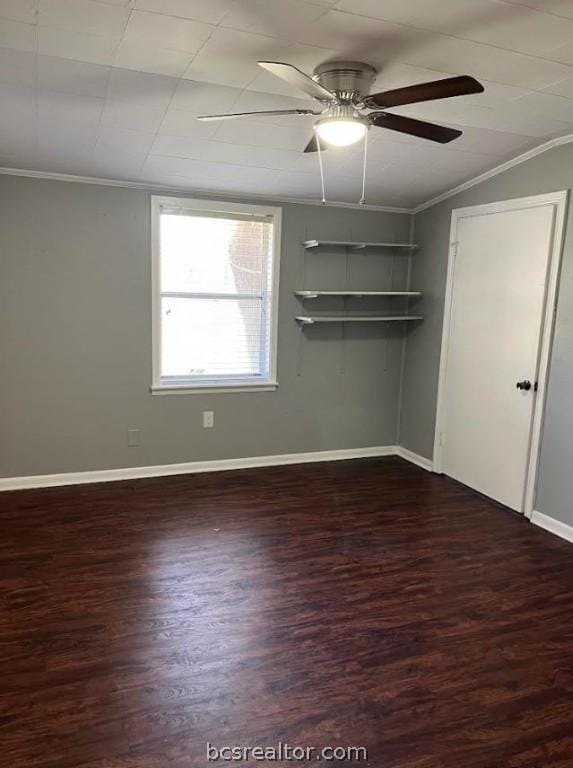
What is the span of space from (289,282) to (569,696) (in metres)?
3.45

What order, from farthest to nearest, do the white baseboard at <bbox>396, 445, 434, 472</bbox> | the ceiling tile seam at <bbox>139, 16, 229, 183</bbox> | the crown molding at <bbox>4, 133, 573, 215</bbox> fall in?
the white baseboard at <bbox>396, 445, 434, 472</bbox>, the crown molding at <bbox>4, 133, 573, 215</bbox>, the ceiling tile seam at <bbox>139, 16, 229, 183</bbox>

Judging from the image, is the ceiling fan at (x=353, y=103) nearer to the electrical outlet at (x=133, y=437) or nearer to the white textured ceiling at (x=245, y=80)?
the white textured ceiling at (x=245, y=80)

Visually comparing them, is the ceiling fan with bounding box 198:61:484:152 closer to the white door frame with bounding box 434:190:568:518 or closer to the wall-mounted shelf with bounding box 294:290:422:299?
the white door frame with bounding box 434:190:568:518

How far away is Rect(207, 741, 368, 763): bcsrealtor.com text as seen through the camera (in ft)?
5.76

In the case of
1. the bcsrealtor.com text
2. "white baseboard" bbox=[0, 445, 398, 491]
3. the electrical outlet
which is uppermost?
the electrical outlet

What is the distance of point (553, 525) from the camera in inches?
140

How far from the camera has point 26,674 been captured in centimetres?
210

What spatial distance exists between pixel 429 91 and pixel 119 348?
3.00 m

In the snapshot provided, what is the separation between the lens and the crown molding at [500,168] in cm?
339

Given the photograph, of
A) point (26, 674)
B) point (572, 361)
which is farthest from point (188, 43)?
point (572, 361)

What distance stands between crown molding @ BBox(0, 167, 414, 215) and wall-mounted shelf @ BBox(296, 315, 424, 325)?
94cm

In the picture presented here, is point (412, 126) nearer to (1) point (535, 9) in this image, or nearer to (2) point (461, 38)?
(2) point (461, 38)

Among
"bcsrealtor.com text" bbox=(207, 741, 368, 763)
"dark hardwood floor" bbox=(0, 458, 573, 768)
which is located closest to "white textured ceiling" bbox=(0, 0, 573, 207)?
"dark hardwood floor" bbox=(0, 458, 573, 768)

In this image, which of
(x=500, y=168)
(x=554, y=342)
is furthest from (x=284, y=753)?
(x=500, y=168)
